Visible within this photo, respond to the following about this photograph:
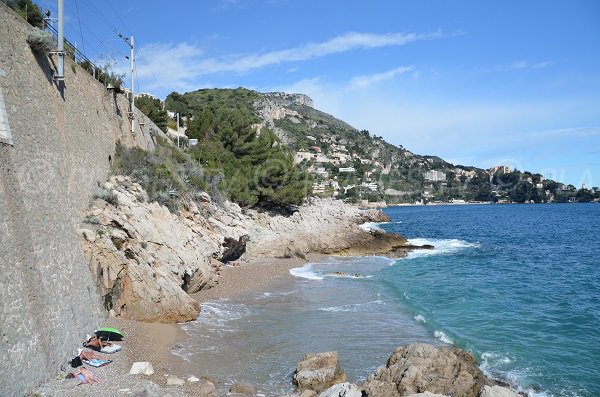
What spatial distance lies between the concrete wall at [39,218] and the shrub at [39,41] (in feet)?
0.60

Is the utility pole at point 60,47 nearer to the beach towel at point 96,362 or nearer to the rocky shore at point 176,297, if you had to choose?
the rocky shore at point 176,297

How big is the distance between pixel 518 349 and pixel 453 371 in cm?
530

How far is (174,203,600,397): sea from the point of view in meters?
12.2

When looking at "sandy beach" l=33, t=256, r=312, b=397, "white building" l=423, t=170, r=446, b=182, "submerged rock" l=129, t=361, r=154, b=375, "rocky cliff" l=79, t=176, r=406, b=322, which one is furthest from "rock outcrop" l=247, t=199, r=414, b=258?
"white building" l=423, t=170, r=446, b=182

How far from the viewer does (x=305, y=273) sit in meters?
25.7

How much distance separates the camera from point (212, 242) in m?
23.1

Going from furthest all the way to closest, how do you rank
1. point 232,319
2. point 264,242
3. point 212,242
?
point 264,242 → point 212,242 → point 232,319

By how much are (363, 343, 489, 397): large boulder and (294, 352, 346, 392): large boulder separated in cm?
116

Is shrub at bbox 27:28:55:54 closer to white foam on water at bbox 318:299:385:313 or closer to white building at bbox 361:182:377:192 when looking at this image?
white foam on water at bbox 318:299:385:313

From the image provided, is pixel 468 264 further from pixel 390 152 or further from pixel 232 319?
pixel 390 152

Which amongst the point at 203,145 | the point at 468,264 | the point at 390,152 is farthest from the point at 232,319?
the point at 390,152

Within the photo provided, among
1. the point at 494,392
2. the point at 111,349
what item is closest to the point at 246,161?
the point at 111,349

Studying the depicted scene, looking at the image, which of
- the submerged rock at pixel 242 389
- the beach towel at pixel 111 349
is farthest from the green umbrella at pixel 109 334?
the submerged rock at pixel 242 389

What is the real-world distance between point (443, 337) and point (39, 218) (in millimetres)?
12543
